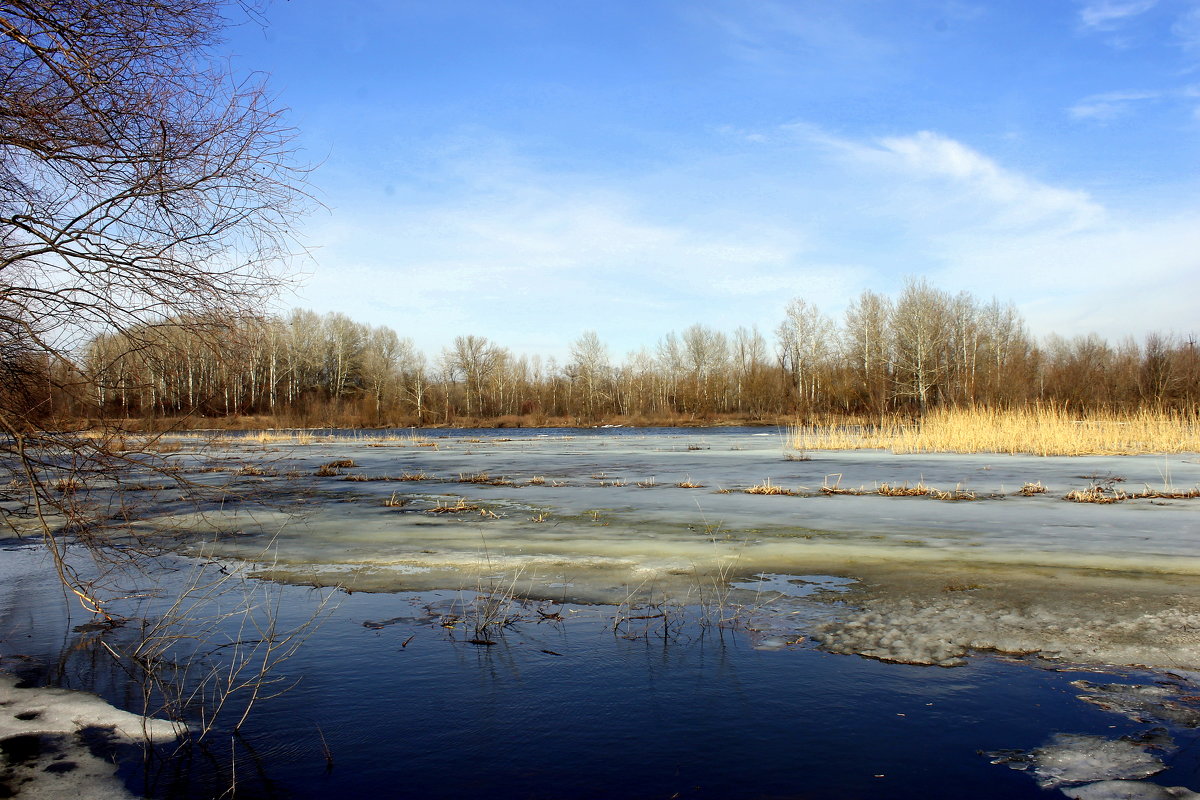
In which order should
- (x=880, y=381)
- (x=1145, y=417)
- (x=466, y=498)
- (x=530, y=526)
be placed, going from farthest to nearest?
(x=880, y=381), (x=1145, y=417), (x=466, y=498), (x=530, y=526)

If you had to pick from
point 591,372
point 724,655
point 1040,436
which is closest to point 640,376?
point 591,372

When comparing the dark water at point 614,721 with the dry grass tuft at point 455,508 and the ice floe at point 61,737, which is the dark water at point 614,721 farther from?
the dry grass tuft at point 455,508

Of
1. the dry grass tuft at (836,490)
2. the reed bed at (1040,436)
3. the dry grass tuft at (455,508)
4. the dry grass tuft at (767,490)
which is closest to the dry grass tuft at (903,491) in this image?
the dry grass tuft at (836,490)

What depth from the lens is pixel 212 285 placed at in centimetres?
395

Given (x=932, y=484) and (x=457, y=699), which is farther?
(x=932, y=484)

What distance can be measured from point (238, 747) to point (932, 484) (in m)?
11.5

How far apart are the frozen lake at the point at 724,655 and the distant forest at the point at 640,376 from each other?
22.9 inches

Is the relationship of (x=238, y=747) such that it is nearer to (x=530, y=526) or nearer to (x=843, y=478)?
Answer: (x=530, y=526)

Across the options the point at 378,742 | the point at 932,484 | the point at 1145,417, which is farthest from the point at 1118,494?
the point at 1145,417

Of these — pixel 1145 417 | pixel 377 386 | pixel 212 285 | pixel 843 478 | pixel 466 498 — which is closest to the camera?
pixel 212 285

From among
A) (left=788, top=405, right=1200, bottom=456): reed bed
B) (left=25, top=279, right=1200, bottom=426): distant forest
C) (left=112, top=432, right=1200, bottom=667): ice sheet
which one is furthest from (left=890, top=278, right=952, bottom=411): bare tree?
(left=112, top=432, right=1200, bottom=667): ice sheet

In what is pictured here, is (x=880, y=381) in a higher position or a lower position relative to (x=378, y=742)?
higher

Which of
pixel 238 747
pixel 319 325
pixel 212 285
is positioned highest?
pixel 319 325

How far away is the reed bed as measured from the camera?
58.9 ft
